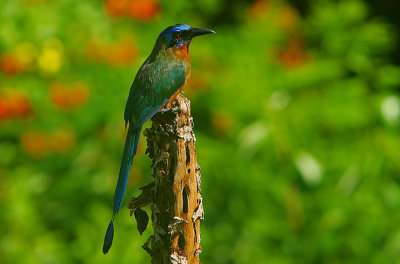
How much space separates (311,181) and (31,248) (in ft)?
6.67

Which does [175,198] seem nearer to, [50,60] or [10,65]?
[50,60]

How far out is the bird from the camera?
221 cm

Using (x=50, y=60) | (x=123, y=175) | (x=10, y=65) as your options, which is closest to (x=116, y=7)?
(x=50, y=60)

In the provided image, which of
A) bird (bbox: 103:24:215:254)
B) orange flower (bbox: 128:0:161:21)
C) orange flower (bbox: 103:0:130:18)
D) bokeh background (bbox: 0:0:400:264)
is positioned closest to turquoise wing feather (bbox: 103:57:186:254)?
bird (bbox: 103:24:215:254)

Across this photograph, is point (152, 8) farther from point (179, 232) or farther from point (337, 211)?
point (179, 232)

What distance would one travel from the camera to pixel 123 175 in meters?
2.14

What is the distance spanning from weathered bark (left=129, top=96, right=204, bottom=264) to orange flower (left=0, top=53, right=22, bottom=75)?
330 centimetres

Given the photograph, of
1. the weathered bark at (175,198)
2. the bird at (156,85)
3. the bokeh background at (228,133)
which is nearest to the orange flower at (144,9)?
the bokeh background at (228,133)

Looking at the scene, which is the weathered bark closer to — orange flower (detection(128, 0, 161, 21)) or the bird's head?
the bird's head

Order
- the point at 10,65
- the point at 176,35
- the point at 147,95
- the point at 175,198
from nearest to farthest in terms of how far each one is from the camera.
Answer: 1. the point at 175,198
2. the point at 147,95
3. the point at 176,35
4. the point at 10,65

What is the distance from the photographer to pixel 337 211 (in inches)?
163

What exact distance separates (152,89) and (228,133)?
7.27 ft

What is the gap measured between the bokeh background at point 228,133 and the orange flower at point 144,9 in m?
0.01

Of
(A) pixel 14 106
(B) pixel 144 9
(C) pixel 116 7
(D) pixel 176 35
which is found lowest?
(D) pixel 176 35
